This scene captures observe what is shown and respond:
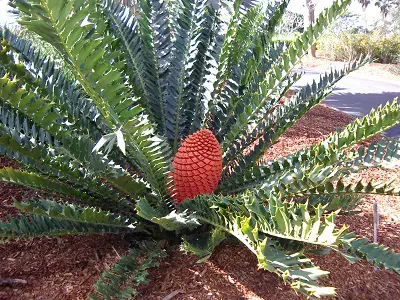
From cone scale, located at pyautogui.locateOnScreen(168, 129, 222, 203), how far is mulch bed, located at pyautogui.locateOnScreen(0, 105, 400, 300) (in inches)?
12.0

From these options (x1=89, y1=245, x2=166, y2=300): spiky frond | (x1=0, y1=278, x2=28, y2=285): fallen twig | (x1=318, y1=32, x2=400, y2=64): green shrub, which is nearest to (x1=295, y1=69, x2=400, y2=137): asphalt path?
(x1=318, y1=32, x2=400, y2=64): green shrub

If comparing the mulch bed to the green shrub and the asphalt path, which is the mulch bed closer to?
the asphalt path

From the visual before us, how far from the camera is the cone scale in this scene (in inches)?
65.7

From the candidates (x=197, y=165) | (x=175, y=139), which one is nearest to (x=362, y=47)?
(x=175, y=139)

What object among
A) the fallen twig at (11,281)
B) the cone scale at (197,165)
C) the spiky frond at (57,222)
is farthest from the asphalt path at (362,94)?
the fallen twig at (11,281)

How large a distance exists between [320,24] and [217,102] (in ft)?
2.30

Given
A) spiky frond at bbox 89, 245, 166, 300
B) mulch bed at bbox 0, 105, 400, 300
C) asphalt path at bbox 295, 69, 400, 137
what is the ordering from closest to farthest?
1. spiky frond at bbox 89, 245, 166, 300
2. mulch bed at bbox 0, 105, 400, 300
3. asphalt path at bbox 295, 69, 400, 137

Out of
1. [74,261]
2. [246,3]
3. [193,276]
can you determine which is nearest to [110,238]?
[74,261]

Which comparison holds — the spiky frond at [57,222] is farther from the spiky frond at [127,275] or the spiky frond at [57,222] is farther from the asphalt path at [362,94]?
the asphalt path at [362,94]

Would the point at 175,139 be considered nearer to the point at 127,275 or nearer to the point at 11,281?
the point at 127,275

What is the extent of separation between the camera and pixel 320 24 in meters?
1.56

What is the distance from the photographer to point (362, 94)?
834 centimetres

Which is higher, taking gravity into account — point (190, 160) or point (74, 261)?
point (190, 160)

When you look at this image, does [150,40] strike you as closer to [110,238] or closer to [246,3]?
[246,3]
